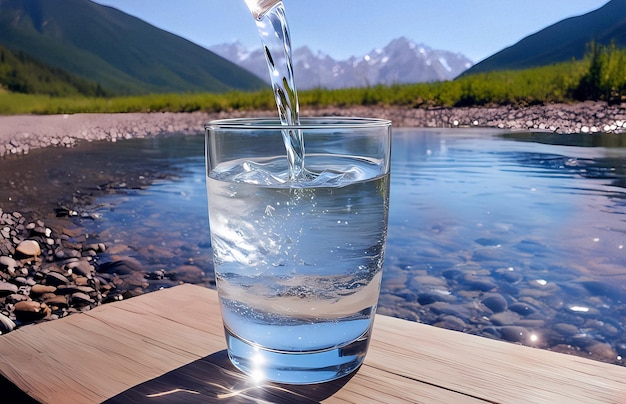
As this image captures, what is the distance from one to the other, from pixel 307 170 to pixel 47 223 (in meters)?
2.82

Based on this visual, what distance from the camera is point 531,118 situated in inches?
152

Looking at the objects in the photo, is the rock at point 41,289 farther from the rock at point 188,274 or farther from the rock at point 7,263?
the rock at point 188,274

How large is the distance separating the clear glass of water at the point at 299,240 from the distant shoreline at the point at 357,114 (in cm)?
281

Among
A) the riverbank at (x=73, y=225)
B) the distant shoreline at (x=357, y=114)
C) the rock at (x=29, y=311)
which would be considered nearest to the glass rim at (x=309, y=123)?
the riverbank at (x=73, y=225)

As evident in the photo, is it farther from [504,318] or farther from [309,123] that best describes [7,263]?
[309,123]

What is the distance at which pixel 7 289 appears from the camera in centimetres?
198

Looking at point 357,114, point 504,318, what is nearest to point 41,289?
point 504,318

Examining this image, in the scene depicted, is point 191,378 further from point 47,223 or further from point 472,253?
point 47,223

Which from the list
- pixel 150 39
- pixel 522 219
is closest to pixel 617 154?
pixel 522 219

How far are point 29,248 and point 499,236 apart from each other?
7.35 ft

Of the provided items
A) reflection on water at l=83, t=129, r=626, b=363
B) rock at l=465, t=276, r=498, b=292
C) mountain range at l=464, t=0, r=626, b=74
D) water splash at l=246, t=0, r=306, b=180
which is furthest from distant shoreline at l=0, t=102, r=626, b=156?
water splash at l=246, t=0, r=306, b=180

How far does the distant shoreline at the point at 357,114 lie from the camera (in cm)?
352

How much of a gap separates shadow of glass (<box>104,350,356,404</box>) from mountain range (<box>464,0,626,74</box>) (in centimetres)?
347

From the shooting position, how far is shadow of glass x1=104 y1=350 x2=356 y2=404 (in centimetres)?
51
